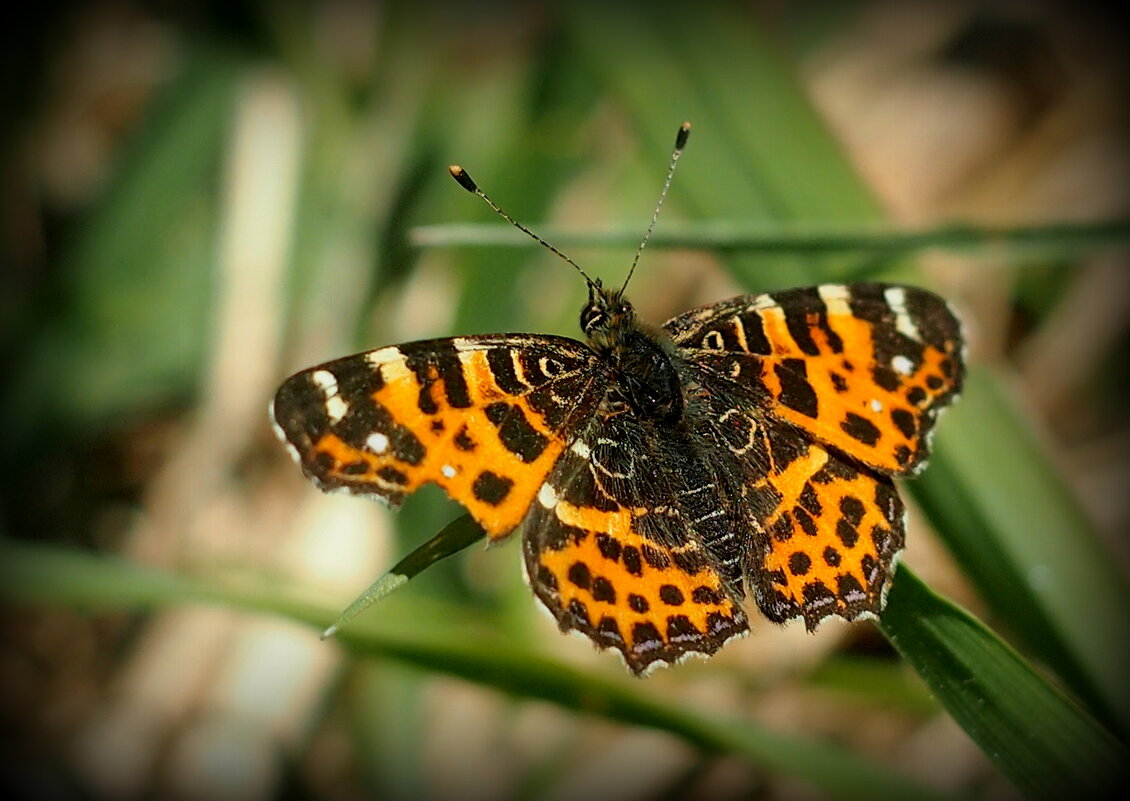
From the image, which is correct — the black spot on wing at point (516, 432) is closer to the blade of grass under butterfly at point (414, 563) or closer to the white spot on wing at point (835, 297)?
the blade of grass under butterfly at point (414, 563)

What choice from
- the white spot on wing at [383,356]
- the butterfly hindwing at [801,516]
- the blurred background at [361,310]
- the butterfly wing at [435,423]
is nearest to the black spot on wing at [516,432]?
the butterfly wing at [435,423]

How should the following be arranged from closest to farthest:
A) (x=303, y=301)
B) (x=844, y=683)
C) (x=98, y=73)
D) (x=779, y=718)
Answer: (x=844, y=683) < (x=779, y=718) < (x=303, y=301) < (x=98, y=73)

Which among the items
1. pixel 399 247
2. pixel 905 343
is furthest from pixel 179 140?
pixel 905 343

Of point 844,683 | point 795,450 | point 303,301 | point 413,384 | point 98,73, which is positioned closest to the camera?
point 413,384

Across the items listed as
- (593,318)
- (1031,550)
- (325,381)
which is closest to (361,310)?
(593,318)

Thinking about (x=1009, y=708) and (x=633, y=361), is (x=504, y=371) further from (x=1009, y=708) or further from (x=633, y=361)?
(x=1009, y=708)

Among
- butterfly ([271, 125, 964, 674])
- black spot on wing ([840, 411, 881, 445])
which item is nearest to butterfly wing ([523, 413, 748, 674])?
butterfly ([271, 125, 964, 674])

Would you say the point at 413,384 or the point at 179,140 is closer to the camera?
the point at 413,384

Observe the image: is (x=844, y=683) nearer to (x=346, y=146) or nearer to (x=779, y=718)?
(x=779, y=718)

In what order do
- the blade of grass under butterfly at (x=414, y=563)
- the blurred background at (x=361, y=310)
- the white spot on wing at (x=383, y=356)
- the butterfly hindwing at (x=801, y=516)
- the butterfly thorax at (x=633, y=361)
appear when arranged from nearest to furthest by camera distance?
the blade of grass under butterfly at (x=414, y=563) → the butterfly hindwing at (x=801, y=516) → the white spot on wing at (x=383, y=356) → the butterfly thorax at (x=633, y=361) → the blurred background at (x=361, y=310)
